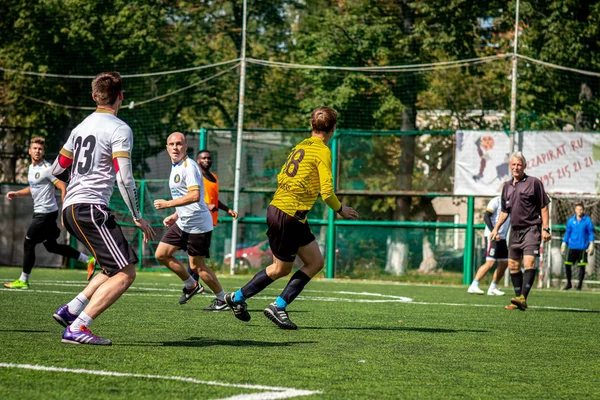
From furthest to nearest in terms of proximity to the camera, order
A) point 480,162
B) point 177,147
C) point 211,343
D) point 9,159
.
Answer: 1. point 9,159
2. point 480,162
3. point 177,147
4. point 211,343

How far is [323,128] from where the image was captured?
8789 millimetres

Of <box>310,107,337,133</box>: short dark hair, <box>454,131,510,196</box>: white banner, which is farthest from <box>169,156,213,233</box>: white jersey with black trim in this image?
<box>454,131,510,196</box>: white banner

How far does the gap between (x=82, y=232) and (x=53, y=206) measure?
7.94 m

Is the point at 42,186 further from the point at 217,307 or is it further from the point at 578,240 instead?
the point at 578,240

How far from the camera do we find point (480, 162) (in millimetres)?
22500

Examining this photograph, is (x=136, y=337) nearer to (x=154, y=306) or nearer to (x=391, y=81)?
(x=154, y=306)

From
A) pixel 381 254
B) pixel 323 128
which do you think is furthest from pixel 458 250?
pixel 323 128

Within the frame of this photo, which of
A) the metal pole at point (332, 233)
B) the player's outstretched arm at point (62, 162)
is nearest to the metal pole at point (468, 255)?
the metal pole at point (332, 233)

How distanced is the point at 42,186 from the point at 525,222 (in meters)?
7.09

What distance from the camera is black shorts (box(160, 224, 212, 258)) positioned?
11078 mm

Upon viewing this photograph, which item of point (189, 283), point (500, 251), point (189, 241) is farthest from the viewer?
point (500, 251)

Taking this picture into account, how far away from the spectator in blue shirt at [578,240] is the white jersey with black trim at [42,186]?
12.8 meters

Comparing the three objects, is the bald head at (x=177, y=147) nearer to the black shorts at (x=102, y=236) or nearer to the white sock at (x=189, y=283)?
the white sock at (x=189, y=283)

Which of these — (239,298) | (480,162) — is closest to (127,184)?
(239,298)
